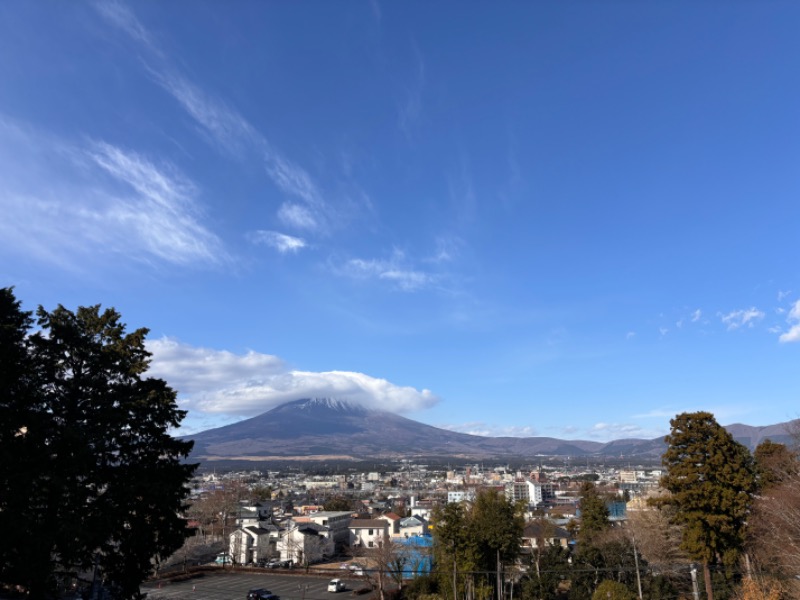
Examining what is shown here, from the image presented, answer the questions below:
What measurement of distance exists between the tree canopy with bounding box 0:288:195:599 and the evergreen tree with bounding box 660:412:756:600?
17672mm

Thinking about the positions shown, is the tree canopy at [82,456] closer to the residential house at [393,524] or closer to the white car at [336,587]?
the white car at [336,587]

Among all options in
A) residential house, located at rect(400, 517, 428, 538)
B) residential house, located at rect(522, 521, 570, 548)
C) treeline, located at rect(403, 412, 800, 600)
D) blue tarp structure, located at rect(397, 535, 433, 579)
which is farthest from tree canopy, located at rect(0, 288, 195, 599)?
residential house, located at rect(400, 517, 428, 538)

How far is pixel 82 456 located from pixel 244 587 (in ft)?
79.8

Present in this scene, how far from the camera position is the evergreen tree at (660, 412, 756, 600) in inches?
746

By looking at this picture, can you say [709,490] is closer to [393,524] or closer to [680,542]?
[680,542]

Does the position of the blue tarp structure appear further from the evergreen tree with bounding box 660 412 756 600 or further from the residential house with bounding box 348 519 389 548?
the evergreen tree with bounding box 660 412 756 600

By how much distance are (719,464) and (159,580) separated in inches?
1281

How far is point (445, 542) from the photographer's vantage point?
23.7 meters

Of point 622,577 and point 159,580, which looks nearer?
point 622,577

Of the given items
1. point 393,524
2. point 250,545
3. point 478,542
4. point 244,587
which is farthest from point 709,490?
point 393,524

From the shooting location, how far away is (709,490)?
1895cm

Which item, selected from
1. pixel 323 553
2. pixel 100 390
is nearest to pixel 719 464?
pixel 100 390

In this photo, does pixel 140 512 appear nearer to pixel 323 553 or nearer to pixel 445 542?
pixel 445 542

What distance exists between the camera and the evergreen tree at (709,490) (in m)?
18.9
